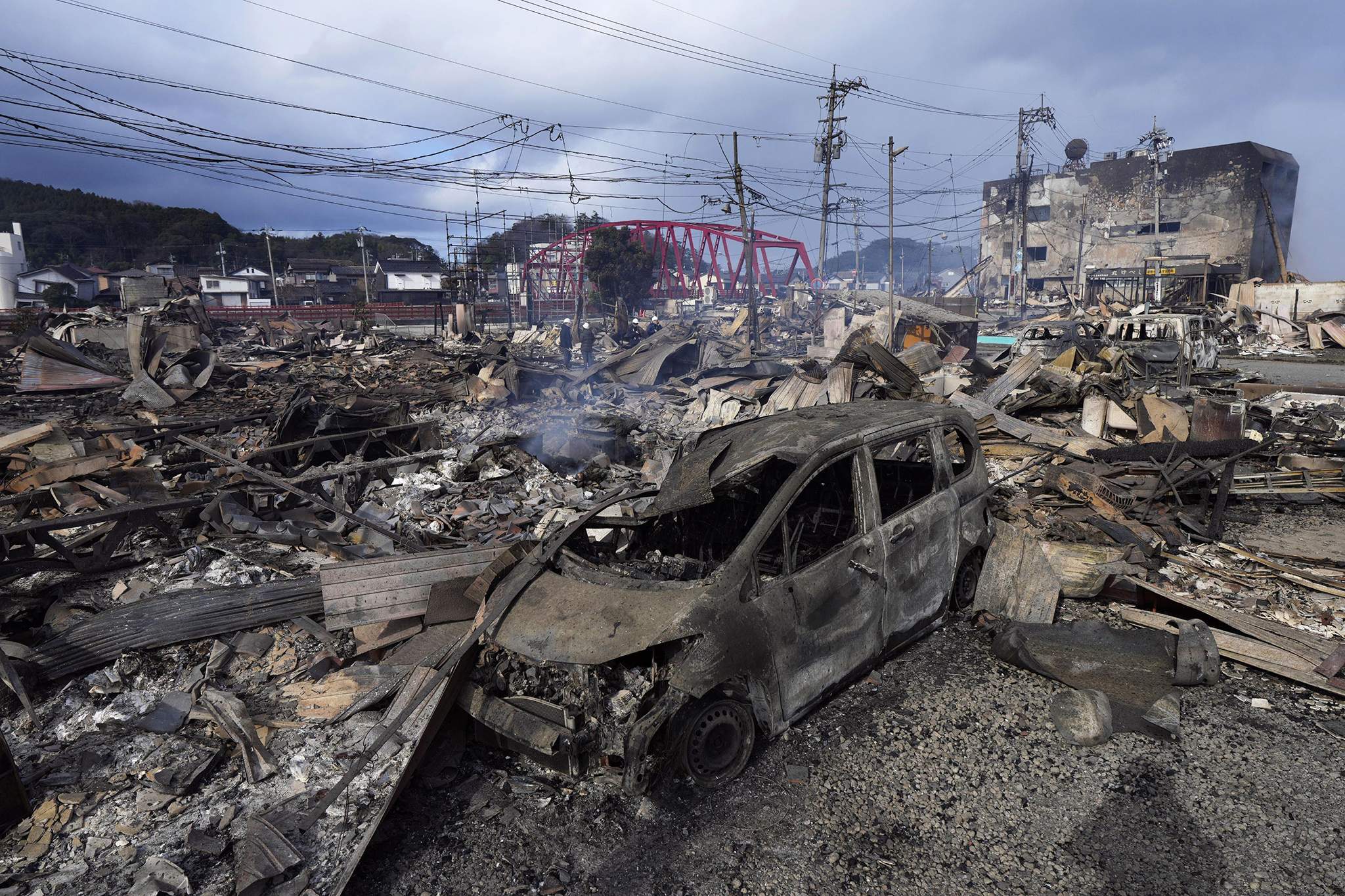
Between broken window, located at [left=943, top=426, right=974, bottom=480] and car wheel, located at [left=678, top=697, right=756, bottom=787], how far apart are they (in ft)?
7.58

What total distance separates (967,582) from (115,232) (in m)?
91.5

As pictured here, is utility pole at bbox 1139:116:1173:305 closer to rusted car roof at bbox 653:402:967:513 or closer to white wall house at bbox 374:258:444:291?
rusted car roof at bbox 653:402:967:513

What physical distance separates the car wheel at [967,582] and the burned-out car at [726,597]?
1.5 inches

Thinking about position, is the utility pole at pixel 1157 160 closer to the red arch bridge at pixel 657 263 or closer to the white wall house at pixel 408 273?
the red arch bridge at pixel 657 263

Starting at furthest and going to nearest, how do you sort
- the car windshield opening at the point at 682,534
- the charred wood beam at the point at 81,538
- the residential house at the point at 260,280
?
the residential house at the point at 260,280 < the charred wood beam at the point at 81,538 < the car windshield opening at the point at 682,534

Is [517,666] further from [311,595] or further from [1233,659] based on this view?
[1233,659]

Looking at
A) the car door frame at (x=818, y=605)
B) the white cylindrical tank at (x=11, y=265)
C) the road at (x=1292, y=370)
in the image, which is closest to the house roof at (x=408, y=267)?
the white cylindrical tank at (x=11, y=265)

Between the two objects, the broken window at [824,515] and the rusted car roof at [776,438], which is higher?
the rusted car roof at [776,438]

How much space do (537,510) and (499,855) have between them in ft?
15.7

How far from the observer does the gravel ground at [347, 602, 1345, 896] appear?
2713mm

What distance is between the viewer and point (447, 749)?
11.6ft

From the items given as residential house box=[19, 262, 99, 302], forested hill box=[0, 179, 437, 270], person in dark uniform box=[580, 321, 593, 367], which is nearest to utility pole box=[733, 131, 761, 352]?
person in dark uniform box=[580, 321, 593, 367]

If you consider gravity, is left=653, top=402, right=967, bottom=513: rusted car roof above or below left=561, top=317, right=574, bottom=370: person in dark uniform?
below

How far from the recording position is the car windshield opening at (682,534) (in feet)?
13.5
